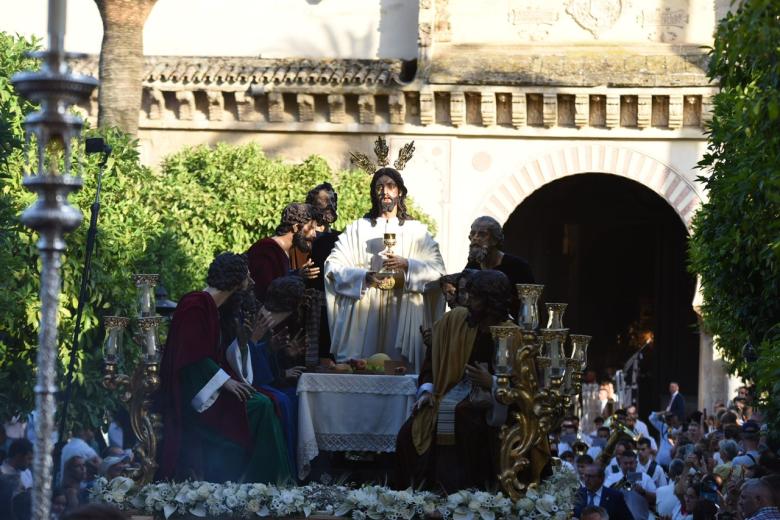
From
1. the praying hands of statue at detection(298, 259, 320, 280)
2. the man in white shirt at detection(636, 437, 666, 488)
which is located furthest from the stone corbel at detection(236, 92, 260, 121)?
the praying hands of statue at detection(298, 259, 320, 280)

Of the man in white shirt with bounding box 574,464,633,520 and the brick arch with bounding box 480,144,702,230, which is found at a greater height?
the brick arch with bounding box 480,144,702,230

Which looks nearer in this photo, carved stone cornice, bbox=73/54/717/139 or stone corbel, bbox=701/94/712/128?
stone corbel, bbox=701/94/712/128

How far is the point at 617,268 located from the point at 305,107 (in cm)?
1101

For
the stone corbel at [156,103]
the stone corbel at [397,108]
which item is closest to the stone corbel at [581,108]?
the stone corbel at [397,108]

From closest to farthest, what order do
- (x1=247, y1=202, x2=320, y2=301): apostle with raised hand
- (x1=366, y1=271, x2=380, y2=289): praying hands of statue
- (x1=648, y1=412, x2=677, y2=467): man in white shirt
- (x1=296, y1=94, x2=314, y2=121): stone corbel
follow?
(x1=366, y1=271, x2=380, y2=289): praying hands of statue < (x1=247, y1=202, x2=320, y2=301): apostle with raised hand < (x1=648, y1=412, x2=677, y2=467): man in white shirt < (x1=296, y1=94, x2=314, y2=121): stone corbel

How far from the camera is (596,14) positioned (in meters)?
30.2

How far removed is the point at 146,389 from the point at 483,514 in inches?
79.1

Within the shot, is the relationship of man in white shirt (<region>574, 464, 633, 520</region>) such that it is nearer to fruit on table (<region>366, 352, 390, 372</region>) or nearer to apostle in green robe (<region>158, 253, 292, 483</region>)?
fruit on table (<region>366, 352, 390, 372</region>)

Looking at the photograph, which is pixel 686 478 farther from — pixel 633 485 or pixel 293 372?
pixel 293 372

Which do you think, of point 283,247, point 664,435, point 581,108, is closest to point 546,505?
point 283,247

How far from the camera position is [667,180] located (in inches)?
Answer: 1163

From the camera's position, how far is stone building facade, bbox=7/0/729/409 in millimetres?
29328

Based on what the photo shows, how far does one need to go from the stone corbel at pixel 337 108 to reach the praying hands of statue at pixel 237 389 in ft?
65.7

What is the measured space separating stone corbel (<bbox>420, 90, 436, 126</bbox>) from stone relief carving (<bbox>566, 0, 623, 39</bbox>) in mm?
2982
